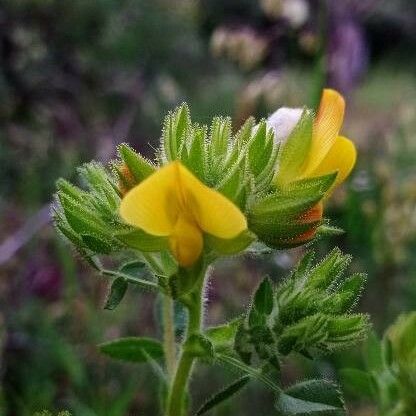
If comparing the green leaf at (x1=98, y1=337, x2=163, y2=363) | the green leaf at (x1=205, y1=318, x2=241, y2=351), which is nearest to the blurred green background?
the green leaf at (x1=98, y1=337, x2=163, y2=363)

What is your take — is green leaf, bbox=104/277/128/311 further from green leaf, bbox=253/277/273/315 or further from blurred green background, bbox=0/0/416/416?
blurred green background, bbox=0/0/416/416

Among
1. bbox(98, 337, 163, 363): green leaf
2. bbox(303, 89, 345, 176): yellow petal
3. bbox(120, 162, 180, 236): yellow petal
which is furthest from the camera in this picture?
bbox(98, 337, 163, 363): green leaf

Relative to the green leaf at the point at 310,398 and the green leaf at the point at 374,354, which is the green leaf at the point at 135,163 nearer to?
the green leaf at the point at 310,398

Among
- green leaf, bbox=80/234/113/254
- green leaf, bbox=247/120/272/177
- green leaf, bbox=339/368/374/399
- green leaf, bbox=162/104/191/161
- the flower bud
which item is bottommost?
green leaf, bbox=339/368/374/399

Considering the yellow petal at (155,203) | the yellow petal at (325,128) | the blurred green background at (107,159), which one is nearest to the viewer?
the yellow petal at (155,203)

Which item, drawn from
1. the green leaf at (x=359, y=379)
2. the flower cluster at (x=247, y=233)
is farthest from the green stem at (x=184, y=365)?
the green leaf at (x=359, y=379)

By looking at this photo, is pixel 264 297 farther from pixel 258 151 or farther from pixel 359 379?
pixel 359 379

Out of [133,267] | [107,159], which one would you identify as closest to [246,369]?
[133,267]
